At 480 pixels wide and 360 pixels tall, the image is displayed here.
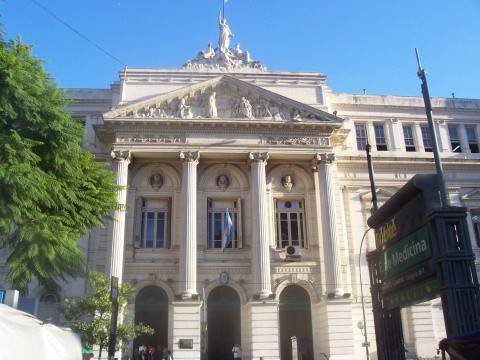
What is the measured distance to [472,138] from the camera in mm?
38531

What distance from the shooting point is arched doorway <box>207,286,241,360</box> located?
31.2 meters

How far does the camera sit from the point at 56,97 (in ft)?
56.3

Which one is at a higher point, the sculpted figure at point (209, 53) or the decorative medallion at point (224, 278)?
the sculpted figure at point (209, 53)

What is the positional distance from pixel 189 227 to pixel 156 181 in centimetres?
483

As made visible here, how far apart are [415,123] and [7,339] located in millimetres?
36661

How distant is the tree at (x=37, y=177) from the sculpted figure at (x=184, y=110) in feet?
47.6

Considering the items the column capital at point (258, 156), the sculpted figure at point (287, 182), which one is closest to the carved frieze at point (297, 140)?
the column capital at point (258, 156)

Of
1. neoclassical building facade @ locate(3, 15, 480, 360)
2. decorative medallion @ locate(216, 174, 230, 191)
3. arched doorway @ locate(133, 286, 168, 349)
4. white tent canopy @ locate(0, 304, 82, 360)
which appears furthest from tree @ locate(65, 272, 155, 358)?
white tent canopy @ locate(0, 304, 82, 360)

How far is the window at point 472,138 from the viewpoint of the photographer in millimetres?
38156

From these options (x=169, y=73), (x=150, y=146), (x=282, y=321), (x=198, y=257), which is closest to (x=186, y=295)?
(x=198, y=257)

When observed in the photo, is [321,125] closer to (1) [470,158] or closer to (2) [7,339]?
(1) [470,158]

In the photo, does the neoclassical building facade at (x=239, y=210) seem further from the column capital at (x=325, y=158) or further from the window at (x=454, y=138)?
the window at (x=454, y=138)

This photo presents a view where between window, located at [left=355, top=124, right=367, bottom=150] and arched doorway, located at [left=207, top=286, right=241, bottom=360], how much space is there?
1425 centimetres

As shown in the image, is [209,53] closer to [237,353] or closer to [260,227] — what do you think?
[260,227]
